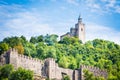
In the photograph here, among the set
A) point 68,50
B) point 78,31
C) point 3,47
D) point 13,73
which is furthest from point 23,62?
point 78,31

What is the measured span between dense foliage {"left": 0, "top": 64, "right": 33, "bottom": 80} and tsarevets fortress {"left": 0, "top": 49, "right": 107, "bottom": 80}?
2.77 meters

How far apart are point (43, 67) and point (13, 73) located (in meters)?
8.74

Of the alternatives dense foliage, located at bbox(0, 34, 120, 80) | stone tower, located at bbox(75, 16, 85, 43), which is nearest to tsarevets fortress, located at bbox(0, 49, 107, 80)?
dense foliage, located at bbox(0, 34, 120, 80)

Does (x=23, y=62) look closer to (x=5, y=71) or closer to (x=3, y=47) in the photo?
(x=5, y=71)

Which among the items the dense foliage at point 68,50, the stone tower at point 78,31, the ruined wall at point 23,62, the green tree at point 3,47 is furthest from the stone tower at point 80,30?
the ruined wall at point 23,62

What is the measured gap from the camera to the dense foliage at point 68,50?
87.7 meters

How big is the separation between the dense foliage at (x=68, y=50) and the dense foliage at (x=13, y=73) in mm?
9035

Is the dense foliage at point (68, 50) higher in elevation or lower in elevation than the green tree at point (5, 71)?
higher

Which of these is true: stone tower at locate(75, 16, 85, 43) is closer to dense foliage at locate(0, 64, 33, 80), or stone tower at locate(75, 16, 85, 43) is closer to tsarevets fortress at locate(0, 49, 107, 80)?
tsarevets fortress at locate(0, 49, 107, 80)

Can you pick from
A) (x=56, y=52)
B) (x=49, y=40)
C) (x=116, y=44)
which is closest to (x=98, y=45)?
(x=116, y=44)

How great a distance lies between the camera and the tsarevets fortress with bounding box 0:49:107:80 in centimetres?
7450

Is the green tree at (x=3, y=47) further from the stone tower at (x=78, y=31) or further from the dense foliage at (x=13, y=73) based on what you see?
the stone tower at (x=78, y=31)

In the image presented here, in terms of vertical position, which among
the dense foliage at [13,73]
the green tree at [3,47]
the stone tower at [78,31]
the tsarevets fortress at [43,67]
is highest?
the stone tower at [78,31]

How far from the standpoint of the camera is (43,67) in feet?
258
